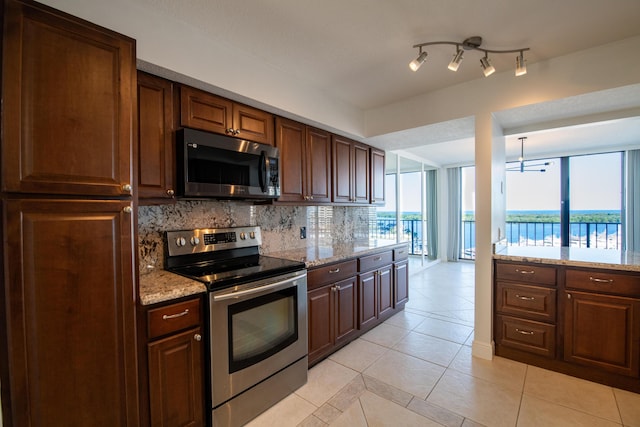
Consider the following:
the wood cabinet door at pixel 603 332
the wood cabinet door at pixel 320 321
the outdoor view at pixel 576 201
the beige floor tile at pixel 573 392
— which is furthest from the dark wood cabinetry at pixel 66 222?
the outdoor view at pixel 576 201

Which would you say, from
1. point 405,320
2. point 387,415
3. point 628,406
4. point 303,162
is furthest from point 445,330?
point 303,162

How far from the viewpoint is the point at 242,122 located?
7.25ft

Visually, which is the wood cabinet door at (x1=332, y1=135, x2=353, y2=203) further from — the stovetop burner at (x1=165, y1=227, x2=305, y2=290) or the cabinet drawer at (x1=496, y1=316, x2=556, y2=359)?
the cabinet drawer at (x1=496, y1=316, x2=556, y2=359)

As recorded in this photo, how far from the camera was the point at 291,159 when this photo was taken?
2580 mm

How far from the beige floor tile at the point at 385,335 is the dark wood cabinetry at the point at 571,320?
89 cm

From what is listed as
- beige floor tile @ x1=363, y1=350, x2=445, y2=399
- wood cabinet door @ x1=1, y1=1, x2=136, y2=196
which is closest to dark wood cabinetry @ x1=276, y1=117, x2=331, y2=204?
wood cabinet door @ x1=1, y1=1, x2=136, y2=196

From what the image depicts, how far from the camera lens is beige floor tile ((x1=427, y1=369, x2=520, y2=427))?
5.86ft

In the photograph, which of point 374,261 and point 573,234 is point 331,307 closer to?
point 374,261

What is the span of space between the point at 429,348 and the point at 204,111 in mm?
2822

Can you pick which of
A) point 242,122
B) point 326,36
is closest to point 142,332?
point 242,122

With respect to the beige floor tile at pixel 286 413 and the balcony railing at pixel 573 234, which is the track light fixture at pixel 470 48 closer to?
the beige floor tile at pixel 286 413

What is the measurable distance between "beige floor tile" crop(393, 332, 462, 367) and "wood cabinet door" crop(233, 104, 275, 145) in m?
2.29

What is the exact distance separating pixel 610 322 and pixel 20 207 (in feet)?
11.7

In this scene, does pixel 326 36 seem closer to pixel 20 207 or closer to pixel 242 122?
pixel 242 122
